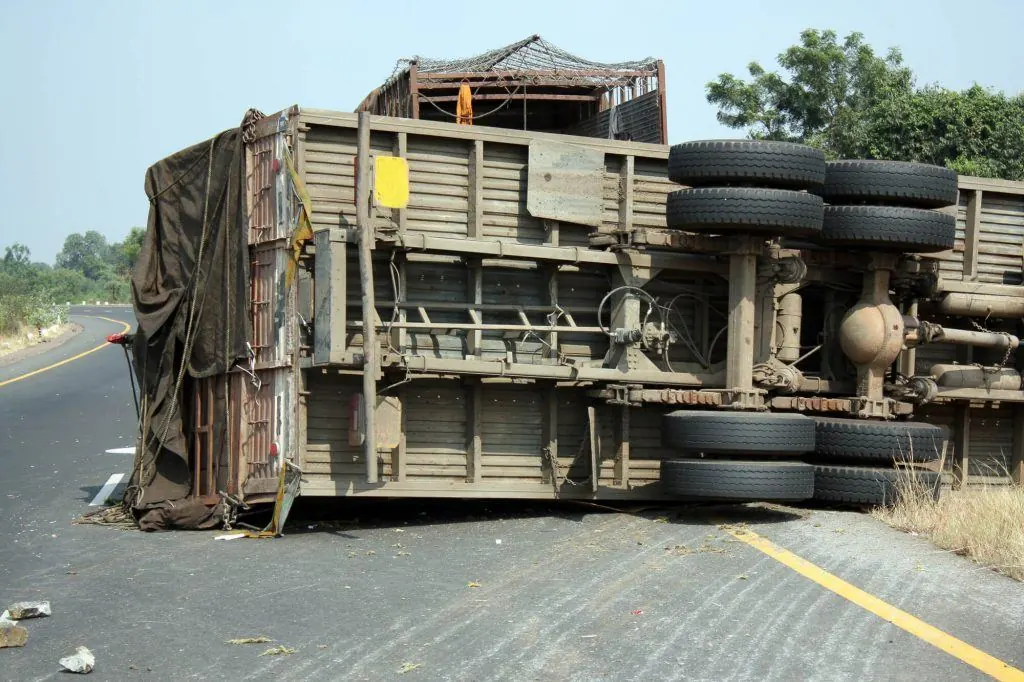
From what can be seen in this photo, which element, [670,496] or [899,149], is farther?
[899,149]

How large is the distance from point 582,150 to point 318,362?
3243mm

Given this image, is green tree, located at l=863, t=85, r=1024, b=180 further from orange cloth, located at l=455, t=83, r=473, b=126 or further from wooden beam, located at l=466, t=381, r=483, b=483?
wooden beam, located at l=466, t=381, r=483, b=483

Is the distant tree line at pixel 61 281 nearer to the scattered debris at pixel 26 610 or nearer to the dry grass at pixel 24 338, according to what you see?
the dry grass at pixel 24 338

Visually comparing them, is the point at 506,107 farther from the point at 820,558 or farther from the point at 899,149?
the point at 899,149

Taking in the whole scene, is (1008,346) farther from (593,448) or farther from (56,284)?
(56,284)

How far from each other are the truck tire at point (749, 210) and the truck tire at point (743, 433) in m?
1.67

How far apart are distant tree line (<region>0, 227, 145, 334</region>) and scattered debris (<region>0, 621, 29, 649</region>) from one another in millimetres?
9220

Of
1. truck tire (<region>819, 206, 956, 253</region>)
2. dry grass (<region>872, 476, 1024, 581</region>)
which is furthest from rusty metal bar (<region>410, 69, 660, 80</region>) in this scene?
dry grass (<region>872, 476, 1024, 581</region>)

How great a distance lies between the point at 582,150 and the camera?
11.8 meters

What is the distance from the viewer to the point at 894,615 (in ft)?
25.3

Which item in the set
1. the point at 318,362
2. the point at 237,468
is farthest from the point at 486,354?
the point at 237,468

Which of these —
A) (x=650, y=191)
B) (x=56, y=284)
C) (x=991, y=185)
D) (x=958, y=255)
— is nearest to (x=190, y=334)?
(x=650, y=191)

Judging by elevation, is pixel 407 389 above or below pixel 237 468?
above

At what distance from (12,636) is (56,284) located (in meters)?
93.6
